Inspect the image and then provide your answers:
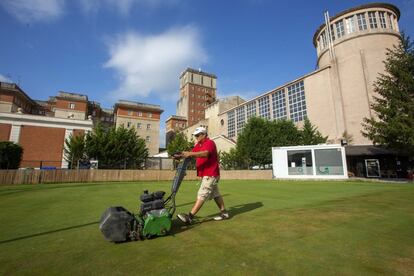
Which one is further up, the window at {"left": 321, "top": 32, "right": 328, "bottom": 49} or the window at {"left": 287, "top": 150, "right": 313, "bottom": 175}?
the window at {"left": 321, "top": 32, "right": 328, "bottom": 49}

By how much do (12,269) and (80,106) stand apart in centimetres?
5805

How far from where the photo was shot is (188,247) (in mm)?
3166

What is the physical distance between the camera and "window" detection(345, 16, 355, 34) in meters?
42.0

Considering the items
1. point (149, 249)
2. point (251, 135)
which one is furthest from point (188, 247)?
point (251, 135)

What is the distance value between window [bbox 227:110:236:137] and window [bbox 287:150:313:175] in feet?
137

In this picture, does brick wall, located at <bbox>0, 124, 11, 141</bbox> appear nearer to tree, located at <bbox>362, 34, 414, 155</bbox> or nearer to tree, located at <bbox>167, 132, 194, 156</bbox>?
tree, located at <bbox>167, 132, 194, 156</bbox>

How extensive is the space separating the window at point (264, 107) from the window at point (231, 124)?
1148cm

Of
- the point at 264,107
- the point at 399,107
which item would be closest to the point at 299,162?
the point at 399,107

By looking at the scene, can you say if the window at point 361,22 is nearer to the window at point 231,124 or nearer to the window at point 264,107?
the window at point 264,107

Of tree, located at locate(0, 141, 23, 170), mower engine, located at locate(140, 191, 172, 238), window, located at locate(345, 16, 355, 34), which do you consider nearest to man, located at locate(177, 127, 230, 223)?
mower engine, located at locate(140, 191, 172, 238)

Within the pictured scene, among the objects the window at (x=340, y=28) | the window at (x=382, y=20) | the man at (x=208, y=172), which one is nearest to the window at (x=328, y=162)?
the man at (x=208, y=172)

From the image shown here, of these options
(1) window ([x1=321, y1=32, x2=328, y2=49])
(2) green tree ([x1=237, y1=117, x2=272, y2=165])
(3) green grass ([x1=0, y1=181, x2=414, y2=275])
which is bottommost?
(3) green grass ([x1=0, y1=181, x2=414, y2=275])

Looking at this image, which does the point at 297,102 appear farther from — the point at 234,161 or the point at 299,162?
the point at 299,162

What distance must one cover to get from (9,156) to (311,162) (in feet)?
108
